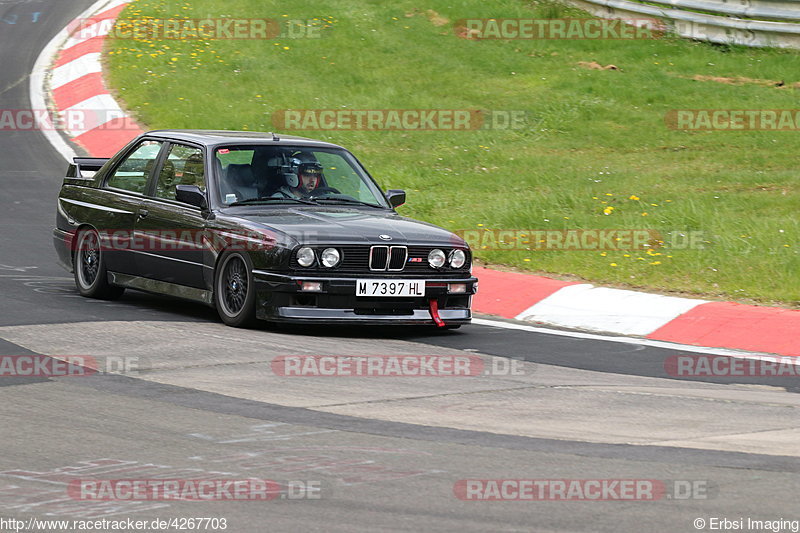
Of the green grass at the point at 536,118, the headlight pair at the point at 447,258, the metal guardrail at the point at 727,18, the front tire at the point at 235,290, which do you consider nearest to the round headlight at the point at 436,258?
the headlight pair at the point at 447,258

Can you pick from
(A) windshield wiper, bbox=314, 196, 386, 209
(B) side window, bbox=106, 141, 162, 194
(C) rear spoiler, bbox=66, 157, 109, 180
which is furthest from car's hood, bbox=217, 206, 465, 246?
(C) rear spoiler, bbox=66, 157, 109, 180

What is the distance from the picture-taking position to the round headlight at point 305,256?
9266 millimetres

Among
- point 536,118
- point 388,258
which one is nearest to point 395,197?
point 388,258

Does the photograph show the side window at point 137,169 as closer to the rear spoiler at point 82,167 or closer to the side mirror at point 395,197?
the rear spoiler at point 82,167

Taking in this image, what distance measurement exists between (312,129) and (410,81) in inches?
115

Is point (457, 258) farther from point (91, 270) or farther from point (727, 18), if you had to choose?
point (727, 18)

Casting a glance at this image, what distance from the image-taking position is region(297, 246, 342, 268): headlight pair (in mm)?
9266

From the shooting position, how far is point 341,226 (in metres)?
9.61

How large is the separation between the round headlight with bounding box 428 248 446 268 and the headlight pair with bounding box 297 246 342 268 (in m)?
0.77

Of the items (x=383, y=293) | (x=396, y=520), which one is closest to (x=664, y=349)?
(x=383, y=293)

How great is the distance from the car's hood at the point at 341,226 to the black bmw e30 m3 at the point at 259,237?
13 millimetres

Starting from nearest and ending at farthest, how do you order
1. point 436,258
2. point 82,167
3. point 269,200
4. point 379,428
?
point 379,428 < point 436,258 < point 269,200 < point 82,167

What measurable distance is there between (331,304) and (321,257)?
0.36 m

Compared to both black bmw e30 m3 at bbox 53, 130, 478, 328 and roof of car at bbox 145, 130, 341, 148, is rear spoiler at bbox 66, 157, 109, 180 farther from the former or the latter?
roof of car at bbox 145, 130, 341, 148
